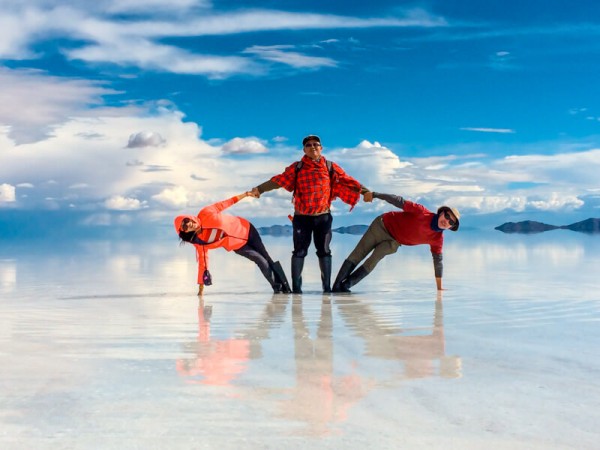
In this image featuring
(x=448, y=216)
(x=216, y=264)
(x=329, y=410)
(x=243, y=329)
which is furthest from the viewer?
(x=216, y=264)

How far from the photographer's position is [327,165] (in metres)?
7.49

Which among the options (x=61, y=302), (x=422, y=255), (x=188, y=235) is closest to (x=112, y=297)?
(x=61, y=302)

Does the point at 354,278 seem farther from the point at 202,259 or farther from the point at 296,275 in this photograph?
the point at 202,259

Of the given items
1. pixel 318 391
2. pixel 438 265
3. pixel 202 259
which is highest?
pixel 202 259

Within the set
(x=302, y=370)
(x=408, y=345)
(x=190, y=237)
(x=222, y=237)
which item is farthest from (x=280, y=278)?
(x=302, y=370)

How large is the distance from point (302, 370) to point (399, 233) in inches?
161

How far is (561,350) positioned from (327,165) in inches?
155

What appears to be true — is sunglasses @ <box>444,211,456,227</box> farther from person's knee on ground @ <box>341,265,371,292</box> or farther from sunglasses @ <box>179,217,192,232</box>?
sunglasses @ <box>179,217,192,232</box>

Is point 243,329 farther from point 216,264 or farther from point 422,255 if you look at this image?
point 422,255

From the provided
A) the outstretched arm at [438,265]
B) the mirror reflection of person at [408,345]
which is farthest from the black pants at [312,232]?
the mirror reflection of person at [408,345]

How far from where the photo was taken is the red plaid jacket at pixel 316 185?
742cm

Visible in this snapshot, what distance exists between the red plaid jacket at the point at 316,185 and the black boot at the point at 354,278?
78cm

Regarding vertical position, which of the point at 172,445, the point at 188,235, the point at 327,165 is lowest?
the point at 172,445

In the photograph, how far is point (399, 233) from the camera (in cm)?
739
